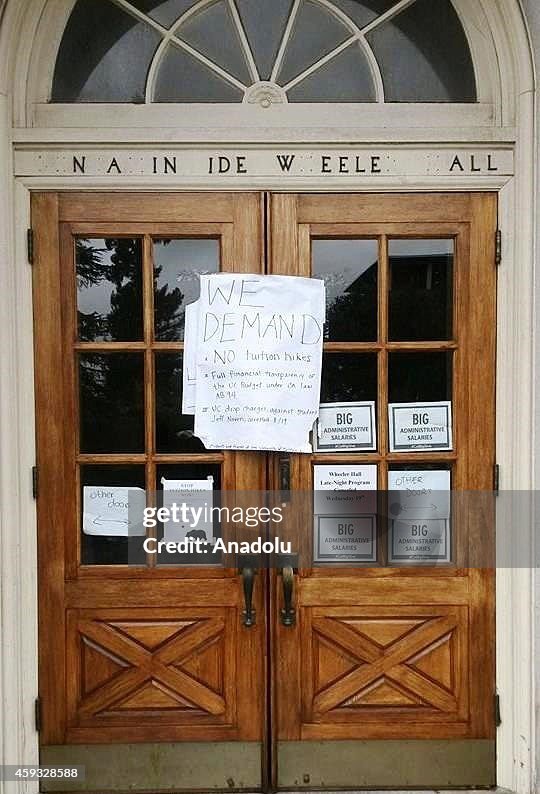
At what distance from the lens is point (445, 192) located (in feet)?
9.96

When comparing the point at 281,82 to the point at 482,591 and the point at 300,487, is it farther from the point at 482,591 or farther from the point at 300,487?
the point at 482,591

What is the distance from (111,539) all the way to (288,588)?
2.57 ft

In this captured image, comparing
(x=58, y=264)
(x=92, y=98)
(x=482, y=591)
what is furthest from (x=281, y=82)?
(x=482, y=591)

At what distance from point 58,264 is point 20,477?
2.98ft

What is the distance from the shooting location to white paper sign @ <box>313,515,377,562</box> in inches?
122

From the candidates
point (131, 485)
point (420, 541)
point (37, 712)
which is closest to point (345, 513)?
point (420, 541)

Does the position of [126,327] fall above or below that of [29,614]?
above

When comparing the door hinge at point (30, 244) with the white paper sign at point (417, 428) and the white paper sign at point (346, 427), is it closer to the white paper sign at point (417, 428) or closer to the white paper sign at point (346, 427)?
the white paper sign at point (346, 427)

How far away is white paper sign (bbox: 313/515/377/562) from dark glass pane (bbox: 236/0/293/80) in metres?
1.91

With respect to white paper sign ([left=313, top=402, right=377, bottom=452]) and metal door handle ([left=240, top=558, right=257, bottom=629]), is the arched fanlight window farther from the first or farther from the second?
metal door handle ([left=240, top=558, right=257, bottom=629])

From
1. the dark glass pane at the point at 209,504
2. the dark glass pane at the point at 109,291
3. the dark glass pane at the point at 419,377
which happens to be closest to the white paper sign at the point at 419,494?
the dark glass pane at the point at 419,377

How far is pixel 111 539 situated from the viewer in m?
3.10

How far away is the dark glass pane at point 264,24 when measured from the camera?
3043 millimetres

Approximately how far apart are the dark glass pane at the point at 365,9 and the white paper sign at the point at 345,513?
1.89 metres
